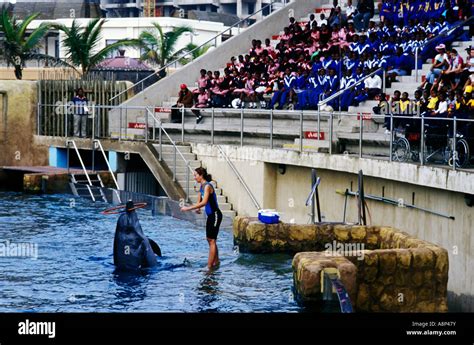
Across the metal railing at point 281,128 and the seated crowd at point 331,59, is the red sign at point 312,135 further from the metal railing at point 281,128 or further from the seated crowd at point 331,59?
the seated crowd at point 331,59

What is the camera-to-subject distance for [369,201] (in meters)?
23.0

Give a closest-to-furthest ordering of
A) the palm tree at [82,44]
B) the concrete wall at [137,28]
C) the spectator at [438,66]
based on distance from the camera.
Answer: the spectator at [438,66]
the palm tree at [82,44]
the concrete wall at [137,28]

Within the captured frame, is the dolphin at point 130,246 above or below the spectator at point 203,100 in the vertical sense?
below

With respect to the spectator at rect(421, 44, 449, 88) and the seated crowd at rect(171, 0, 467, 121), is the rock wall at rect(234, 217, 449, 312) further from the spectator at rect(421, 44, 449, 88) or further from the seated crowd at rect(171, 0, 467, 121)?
the seated crowd at rect(171, 0, 467, 121)

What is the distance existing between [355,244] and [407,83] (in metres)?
7.28

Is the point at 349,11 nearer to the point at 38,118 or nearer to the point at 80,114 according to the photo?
the point at 80,114

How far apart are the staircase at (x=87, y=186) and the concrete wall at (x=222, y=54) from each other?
2750 millimetres

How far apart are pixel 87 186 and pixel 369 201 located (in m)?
10.3

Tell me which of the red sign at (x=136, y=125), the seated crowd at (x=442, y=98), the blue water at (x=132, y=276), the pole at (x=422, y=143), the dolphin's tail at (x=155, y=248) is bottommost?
the blue water at (x=132, y=276)

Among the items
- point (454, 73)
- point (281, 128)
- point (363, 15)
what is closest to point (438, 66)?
point (454, 73)

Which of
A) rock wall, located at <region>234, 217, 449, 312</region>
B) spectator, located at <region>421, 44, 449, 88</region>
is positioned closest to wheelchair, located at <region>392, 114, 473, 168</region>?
rock wall, located at <region>234, 217, 449, 312</region>

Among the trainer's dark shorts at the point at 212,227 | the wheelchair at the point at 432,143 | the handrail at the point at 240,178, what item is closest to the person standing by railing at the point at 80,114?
the handrail at the point at 240,178

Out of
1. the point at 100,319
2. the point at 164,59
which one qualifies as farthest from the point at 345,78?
the point at 164,59

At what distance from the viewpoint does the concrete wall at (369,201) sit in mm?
19266
